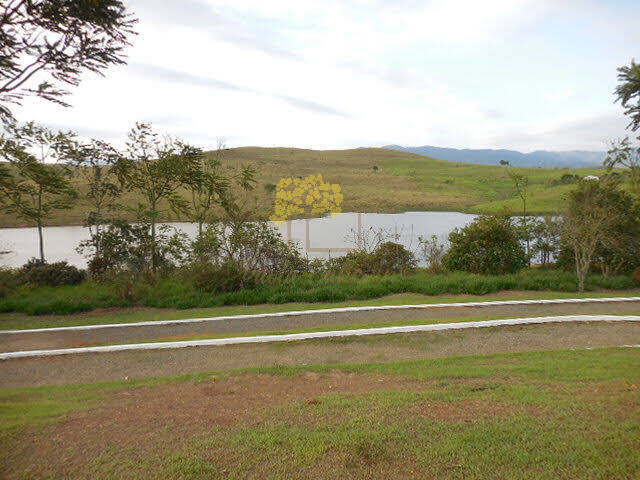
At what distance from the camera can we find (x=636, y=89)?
30.6 ft

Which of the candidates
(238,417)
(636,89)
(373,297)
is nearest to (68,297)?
(373,297)

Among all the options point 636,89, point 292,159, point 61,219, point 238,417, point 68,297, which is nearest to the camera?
point 238,417

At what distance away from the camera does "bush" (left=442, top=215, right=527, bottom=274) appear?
14.3 metres

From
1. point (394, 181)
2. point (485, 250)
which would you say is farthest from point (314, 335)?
point (394, 181)

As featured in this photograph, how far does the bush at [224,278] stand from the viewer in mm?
12211

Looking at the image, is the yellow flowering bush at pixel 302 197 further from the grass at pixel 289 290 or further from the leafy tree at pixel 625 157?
the leafy tree at pixel 625 157

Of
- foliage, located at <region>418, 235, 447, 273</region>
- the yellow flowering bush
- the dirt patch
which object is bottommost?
the dirt patch

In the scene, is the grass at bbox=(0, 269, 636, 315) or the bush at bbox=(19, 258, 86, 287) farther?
the bush at bbox=(19, 258, 86, 287)

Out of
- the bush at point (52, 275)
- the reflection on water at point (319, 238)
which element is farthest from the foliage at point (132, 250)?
the reflection on water at point (319, 238)

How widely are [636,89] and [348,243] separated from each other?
9.76 metres

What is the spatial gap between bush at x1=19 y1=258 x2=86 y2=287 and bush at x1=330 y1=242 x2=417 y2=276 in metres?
8.00

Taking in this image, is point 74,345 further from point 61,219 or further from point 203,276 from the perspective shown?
point 61,219

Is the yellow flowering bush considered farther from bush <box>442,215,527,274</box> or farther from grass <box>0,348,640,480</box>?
grass <box>0,348,640,480</box>

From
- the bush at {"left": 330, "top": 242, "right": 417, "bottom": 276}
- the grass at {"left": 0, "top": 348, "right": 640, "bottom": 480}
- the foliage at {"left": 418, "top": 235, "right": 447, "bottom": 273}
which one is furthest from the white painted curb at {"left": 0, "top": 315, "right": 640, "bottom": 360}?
the foliage at {"left": 418, "top": 235, "right": 447, "bottom": 273}
